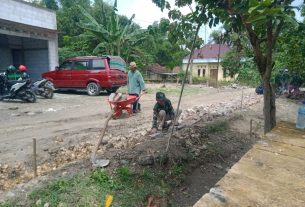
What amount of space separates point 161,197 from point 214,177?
129 centimetres

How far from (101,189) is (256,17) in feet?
9.14

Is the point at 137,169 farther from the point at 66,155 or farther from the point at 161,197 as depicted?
the point at 66,155

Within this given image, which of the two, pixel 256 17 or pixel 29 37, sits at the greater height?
pixel 29 37

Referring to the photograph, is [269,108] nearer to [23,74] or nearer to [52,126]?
[52,126]

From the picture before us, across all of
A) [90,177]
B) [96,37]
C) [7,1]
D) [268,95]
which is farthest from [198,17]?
[96,37]

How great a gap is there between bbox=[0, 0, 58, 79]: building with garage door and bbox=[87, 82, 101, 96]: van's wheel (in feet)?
12.5

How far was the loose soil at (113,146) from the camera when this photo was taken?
462 centimetres

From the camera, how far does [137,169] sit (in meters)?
4.50

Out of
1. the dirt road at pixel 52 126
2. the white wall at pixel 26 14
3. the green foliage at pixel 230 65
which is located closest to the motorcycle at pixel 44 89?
the dirt road at pixel 52 126

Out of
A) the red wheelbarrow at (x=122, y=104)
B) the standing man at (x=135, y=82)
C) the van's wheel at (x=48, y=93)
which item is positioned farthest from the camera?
the van's wheel at (x=48, y=93)

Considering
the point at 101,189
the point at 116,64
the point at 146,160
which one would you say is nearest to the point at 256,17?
the point at 101,189

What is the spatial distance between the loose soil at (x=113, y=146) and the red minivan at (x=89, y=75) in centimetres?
429

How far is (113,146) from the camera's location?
5.96 meters

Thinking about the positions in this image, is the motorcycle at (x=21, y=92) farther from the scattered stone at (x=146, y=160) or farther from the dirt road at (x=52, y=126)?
the scattered stone at (x=146, y=160)
